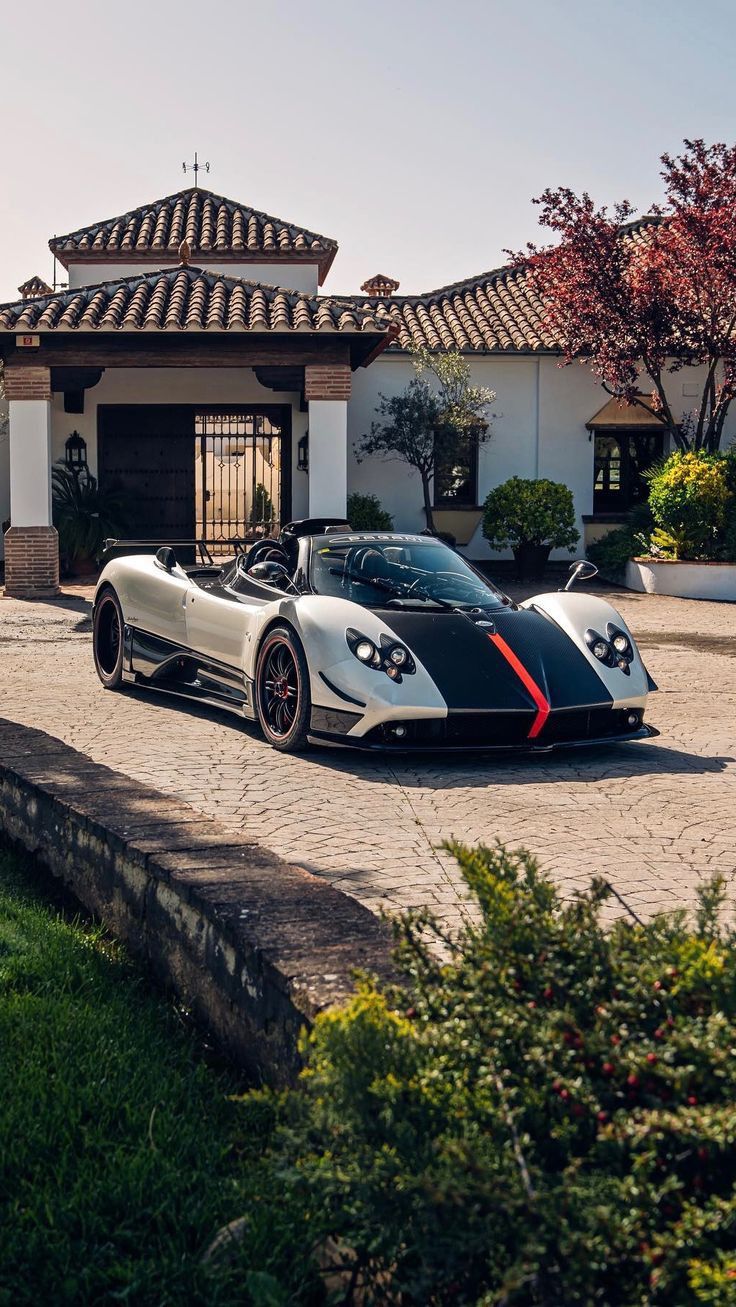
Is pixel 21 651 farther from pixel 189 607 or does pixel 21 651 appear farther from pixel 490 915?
pixel 490 915

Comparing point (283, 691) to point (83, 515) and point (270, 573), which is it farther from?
point (83, 515)

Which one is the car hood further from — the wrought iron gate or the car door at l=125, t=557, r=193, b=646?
the wrought iron gate

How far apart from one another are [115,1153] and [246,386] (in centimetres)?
2182

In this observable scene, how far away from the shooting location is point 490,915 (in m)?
2.14

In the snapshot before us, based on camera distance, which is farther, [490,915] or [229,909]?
[229,909]

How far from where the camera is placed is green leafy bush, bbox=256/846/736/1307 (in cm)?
169

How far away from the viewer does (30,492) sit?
18297 mm

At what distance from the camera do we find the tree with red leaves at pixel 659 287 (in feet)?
68.5

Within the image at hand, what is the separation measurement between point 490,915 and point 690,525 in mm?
18671

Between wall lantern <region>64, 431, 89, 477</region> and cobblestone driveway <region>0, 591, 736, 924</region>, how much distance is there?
1337 centimetres

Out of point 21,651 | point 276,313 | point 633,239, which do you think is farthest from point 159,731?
point 633,239

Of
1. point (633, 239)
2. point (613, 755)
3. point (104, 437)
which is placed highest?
point (633, 239)

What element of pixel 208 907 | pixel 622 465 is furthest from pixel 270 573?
pixel 622 465

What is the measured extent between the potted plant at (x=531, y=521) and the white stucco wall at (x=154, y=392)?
3.72 meters
